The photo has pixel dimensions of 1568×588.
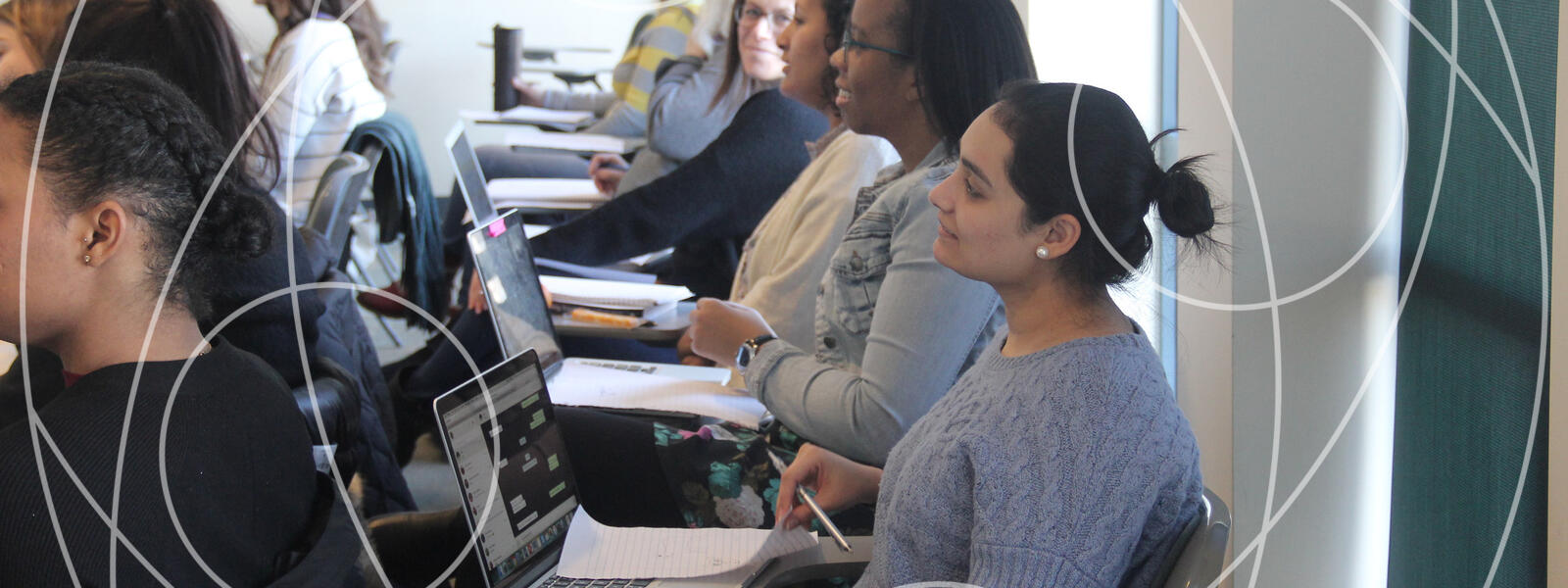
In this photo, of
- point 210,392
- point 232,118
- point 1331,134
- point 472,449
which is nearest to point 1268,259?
point 1331,134

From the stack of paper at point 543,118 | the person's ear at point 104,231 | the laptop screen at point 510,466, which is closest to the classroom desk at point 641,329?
the laptop screen at point 510,466

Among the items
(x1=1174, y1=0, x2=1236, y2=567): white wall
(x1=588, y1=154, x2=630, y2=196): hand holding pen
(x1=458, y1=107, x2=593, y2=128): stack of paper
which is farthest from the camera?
(x1=458, y1=107, x2=593, y2=128): stack of paper

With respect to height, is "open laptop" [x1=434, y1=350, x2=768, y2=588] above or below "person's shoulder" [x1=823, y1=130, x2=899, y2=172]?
below

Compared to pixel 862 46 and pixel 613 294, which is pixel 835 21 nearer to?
pixel 862 46

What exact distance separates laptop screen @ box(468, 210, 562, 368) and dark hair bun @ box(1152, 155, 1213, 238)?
1.17 meters

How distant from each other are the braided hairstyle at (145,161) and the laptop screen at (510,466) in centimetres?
32

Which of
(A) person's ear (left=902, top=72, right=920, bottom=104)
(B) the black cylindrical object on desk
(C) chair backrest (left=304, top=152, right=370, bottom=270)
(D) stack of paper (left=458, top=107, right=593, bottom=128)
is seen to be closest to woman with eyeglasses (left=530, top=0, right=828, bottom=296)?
(C) chair backrest (left=304, top=152, right=370, bottom=270)

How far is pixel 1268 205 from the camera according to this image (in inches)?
64.8

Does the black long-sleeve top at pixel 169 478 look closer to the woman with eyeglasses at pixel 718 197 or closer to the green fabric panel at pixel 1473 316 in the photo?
the green fabric panel at pixel 1473 316

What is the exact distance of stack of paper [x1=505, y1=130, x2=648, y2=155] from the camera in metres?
4.48

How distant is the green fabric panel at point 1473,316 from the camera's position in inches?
45.4

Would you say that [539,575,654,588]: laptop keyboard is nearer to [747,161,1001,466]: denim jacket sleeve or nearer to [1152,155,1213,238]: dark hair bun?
[747,161,1001,466]: denim jacket sleeve

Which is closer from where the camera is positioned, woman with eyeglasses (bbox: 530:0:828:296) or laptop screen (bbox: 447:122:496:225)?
laptop screen (bbox: 447:122:496:225)

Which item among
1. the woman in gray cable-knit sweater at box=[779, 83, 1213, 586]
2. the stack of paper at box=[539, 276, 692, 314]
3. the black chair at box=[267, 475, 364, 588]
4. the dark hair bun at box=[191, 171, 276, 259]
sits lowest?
the stack of paper at box=[539, 276, 692, 314]
